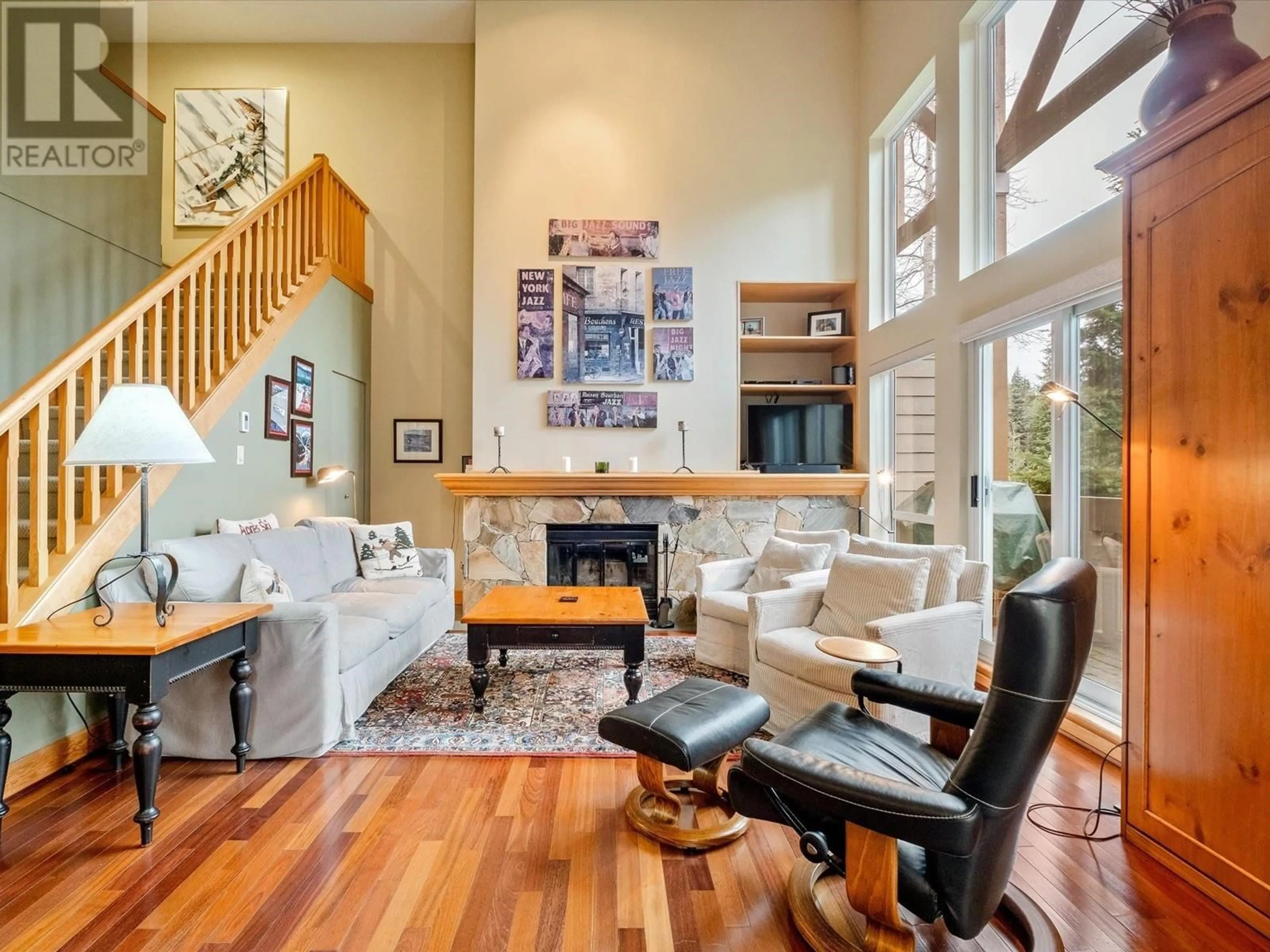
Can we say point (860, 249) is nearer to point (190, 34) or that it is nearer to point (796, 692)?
point (796, 692)

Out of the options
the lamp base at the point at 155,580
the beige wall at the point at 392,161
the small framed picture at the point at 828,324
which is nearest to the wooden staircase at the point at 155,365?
the lamp base at the point at 155,580

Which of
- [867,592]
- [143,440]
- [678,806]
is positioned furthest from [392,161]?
[678,806]

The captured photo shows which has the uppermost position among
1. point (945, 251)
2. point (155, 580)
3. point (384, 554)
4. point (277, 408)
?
point (945, 251)

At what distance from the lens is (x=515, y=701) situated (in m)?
3.24

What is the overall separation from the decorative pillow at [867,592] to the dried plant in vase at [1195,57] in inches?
74.0

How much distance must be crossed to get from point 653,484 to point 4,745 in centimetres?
391

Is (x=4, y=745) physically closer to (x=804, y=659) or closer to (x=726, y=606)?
(x=804, y=659)

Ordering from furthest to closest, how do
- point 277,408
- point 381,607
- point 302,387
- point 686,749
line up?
point 302,387 < point 277,408 < point 381,607 < point 686,749

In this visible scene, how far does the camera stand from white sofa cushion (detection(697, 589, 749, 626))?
3.58m

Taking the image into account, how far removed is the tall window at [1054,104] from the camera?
2697 mm

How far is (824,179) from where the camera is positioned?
541 cm

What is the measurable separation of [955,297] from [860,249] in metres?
1.69

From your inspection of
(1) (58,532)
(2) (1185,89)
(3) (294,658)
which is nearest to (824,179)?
(2) (1185,89)

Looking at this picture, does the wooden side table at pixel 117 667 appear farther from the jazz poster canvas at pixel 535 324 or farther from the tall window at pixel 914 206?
the tall window at pixel 914 206
